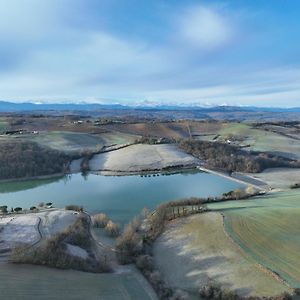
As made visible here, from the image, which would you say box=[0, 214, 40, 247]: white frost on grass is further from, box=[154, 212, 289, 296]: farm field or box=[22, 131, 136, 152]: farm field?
box=[22, 131, 136, 152]: farm field

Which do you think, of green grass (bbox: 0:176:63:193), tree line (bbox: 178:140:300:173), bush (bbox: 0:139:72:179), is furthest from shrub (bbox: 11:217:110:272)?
tree line (bbox: 178:140:300:173)

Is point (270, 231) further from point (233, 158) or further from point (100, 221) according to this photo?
point (233, 158)

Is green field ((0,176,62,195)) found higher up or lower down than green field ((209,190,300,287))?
lower down

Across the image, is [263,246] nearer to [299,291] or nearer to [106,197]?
[299,291]

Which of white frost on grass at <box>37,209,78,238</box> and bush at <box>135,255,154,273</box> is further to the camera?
white frost on grass at <box>37,209,78,238</box>

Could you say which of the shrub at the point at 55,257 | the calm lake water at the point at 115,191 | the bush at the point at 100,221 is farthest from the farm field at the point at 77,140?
the shrub at the point at 55,257

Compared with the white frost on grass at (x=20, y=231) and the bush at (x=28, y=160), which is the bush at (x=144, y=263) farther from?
the bush at (x=28, y=160)
